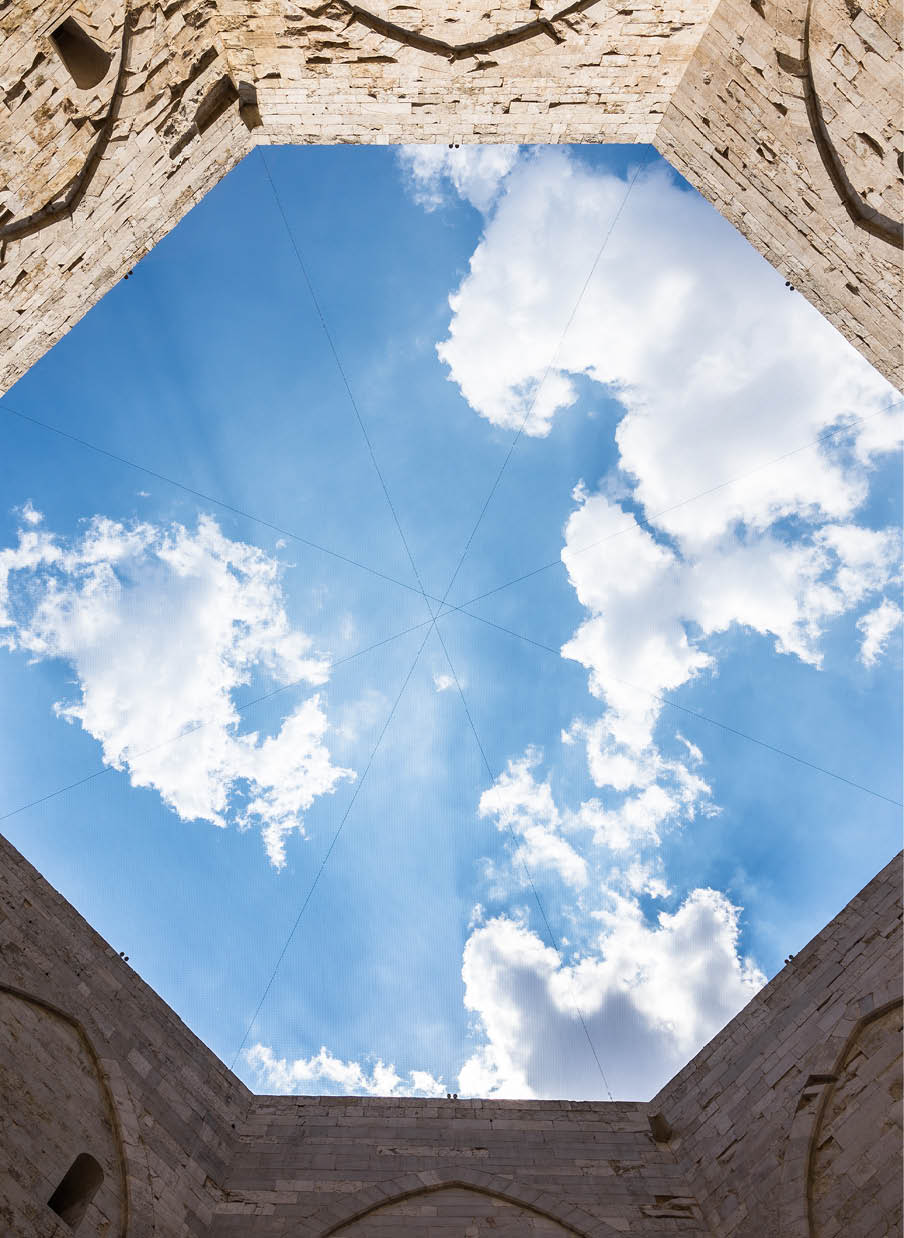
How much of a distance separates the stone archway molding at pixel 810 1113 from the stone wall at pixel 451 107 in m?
6.17

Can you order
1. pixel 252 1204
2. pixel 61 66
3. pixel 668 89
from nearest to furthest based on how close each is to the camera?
1. pixel 61 66
2. pixel 668 89
3. pixel 252 1204

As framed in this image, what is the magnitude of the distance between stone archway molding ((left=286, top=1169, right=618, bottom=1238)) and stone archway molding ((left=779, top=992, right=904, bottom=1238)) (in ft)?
5.87

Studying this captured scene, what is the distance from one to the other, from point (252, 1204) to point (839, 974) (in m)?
6.67

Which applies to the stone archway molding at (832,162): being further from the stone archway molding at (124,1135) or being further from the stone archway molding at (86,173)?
the stone archway molding at (124,1135)

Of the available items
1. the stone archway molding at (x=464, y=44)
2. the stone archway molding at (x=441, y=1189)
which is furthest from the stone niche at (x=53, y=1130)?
the stone archway molding at (x=464, y=44)

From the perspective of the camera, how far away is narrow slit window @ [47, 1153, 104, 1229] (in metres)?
7.13

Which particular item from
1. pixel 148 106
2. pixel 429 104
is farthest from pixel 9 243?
pixel 429 104

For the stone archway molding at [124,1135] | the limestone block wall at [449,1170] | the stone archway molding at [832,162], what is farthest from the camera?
the limestone block wall at [449,1170]

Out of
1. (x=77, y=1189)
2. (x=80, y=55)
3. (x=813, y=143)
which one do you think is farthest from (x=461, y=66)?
(x=77, y=1189)

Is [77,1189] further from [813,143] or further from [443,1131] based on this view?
[813,143]

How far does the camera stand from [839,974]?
852 cm

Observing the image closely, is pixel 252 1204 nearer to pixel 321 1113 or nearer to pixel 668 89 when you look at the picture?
pixel 321 1113

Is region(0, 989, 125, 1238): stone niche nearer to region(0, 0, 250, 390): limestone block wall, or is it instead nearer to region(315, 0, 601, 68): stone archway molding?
region(0, 0, 250, 390): limestone block wall

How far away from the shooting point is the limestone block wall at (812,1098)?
7059 mm
